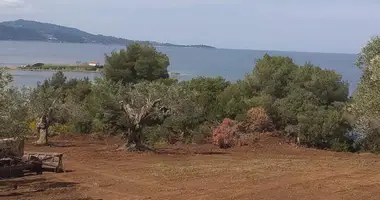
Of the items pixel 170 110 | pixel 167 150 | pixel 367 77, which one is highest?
pixel 367 77

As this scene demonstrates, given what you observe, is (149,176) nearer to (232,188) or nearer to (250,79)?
(232,188)

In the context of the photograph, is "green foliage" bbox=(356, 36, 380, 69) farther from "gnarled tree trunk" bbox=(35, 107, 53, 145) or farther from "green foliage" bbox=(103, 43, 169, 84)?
"green foliage" bbox=(103, 43, 169, 84)

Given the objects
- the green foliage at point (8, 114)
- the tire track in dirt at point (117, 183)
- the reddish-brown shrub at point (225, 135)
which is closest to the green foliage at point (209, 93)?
the reddish-brown shrub at point (225, 135)

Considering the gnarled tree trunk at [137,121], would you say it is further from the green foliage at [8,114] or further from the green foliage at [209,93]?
the green foliage at [8,114]

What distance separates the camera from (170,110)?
3048 centimetres

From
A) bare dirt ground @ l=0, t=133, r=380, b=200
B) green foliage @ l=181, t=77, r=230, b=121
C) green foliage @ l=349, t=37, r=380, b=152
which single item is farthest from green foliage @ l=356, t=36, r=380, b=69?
green foliage @ l=181, t=77, r=230, b=121

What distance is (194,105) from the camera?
32.5m

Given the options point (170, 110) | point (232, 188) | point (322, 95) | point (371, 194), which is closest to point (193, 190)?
point (232, 188)

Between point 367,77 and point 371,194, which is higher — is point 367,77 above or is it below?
above

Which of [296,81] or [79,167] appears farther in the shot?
[296,81]

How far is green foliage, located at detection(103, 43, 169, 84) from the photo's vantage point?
44.3 m

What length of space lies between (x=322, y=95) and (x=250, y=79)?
610cm

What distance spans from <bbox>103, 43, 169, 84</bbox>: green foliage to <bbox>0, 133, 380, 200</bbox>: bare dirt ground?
14553mm

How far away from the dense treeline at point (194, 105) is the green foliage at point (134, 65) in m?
0.08
